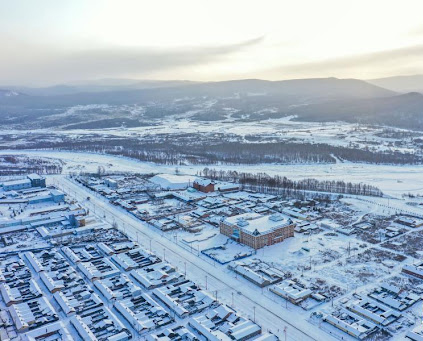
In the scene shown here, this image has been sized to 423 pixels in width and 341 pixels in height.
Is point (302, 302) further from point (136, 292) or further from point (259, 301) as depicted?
point (136, 292)

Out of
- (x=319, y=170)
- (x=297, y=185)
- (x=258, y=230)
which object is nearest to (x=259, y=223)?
(x=258, y=230)

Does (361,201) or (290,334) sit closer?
(290,334)

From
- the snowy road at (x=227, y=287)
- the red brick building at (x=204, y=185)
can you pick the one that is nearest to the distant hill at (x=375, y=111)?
the red brick building at (x=204, y=185)

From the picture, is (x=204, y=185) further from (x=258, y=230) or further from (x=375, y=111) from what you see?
(x=375, y=111)

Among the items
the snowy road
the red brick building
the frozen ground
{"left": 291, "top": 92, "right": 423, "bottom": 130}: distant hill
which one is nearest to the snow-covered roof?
the snowy road

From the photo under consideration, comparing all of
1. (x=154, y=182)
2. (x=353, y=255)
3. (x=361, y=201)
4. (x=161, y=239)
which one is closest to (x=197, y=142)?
(x=154, y=182)

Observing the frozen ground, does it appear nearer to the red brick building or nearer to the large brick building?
the red brick building
